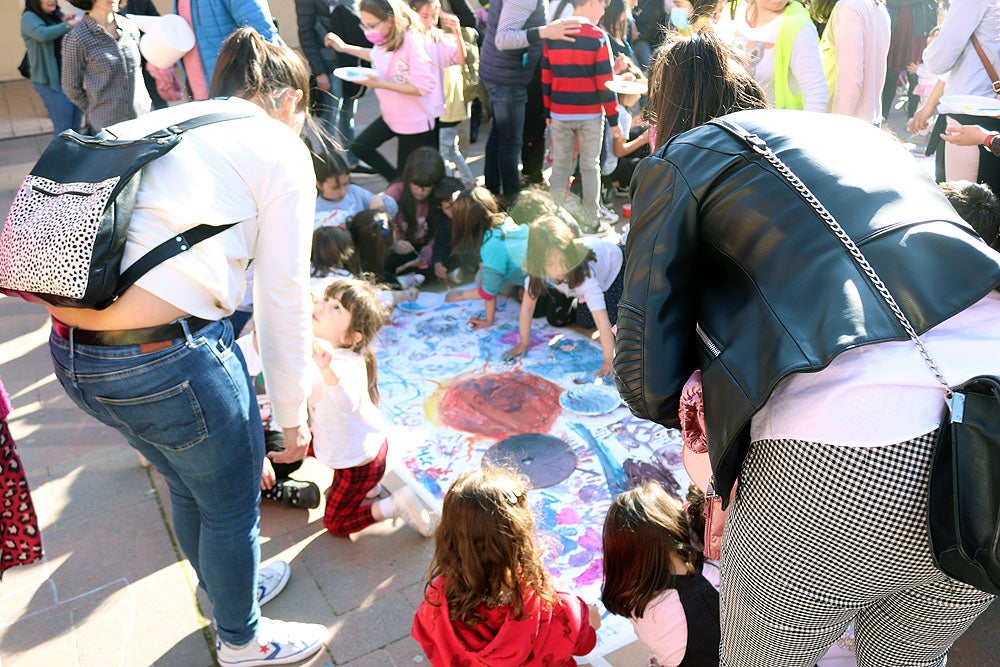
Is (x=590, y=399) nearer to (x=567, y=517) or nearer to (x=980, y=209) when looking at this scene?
(x=567, y=517)

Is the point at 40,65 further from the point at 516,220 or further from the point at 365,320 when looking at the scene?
the point at 365,320

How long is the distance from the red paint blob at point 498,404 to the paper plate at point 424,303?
805mm

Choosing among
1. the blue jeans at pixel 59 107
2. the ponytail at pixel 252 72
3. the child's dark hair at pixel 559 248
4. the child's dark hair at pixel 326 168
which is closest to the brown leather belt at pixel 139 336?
the ponytail at pixel 252 72

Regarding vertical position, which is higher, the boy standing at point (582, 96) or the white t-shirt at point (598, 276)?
the boy standing at point (582, 96)

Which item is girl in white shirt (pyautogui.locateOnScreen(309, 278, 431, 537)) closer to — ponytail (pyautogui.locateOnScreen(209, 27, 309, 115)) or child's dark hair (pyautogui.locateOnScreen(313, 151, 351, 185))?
ponytail (pyautogui.locateOnScreen(209, 27, 309, 115))

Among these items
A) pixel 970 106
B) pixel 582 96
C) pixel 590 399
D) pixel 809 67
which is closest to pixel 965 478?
pixel 590 399

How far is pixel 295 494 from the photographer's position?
2.75m

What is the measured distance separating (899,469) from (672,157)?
1.98 ft

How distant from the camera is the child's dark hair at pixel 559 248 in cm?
348

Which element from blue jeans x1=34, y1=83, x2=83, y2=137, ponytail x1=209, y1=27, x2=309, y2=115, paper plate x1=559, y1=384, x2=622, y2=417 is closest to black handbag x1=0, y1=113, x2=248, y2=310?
ponytail x1=209, y1=27, x2=309, y2=115

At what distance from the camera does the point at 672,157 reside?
1391 mm

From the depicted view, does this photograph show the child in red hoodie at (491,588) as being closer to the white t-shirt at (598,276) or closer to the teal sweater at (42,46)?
the white t-shirt at (598,276)

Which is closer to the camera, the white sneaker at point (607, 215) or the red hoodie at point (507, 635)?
the red hoodie at point (507, 635)

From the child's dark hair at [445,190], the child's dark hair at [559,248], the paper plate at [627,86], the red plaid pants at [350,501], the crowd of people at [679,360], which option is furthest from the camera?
the child's dark hair at [445,190]
